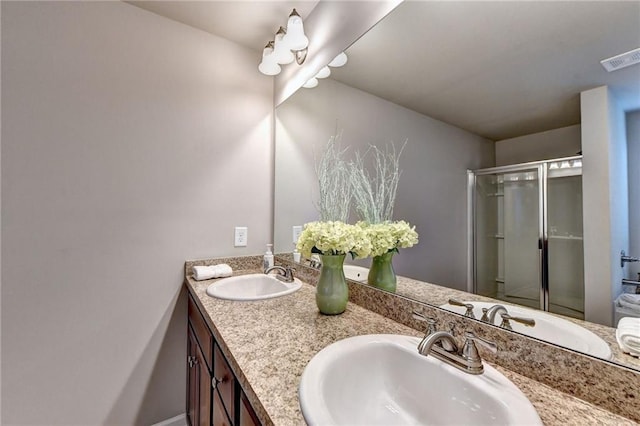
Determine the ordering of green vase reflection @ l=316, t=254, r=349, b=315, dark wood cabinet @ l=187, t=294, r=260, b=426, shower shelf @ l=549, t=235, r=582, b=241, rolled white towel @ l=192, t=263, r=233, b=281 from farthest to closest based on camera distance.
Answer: rolled white towel @ l=192, t=263, r=233, b=281 < green vase reflection @ l=316, t=254, r=349, b=315 < dark wood cabinet @ l=187, t=294, r=260, b=426 < shower shelf @ l=549, t=235, r=582, b=241

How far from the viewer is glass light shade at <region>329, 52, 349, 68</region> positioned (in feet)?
4.23

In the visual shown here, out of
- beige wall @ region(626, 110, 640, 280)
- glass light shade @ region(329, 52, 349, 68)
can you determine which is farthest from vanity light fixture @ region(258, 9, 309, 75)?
beige wall @ region(626, 110, 640, 280)

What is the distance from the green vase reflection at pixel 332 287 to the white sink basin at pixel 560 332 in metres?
0.46

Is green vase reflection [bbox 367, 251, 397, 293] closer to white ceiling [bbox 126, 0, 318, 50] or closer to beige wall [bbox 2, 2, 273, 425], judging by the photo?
beige wall [bbox 2, 2, 273, 425]

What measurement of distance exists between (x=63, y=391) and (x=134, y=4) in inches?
77.5

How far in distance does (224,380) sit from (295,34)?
157 centimetres

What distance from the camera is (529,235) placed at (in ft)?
2.44

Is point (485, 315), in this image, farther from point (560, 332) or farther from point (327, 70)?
point (327, 70)

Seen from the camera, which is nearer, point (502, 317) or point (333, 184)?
point (502, 317)

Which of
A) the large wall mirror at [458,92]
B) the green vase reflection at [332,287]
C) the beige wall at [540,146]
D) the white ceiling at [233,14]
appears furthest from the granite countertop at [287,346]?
the white ceiling at [233,14]

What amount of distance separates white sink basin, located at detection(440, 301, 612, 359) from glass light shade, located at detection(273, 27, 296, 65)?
1546 millimetres

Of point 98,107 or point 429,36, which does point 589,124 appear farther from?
point 98,107

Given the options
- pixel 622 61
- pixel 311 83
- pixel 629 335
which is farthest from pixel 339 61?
pixel 629 335

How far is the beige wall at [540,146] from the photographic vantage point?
0.65 metres
